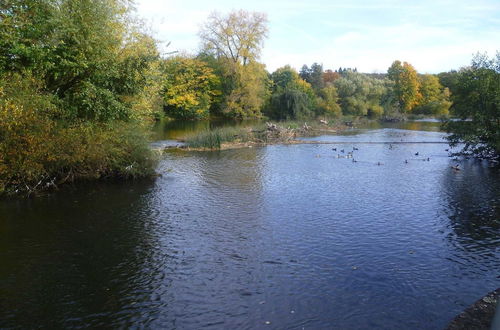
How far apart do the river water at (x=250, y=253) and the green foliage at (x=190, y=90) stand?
40.1 metres

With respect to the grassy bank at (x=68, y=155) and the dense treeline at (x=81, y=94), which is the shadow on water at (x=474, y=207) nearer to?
the dense treeline at (x=81, y=94)

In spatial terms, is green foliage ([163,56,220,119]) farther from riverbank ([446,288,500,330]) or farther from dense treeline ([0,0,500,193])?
riverbank ([446,288,500,330])

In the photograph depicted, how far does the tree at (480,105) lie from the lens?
2658 centimetres

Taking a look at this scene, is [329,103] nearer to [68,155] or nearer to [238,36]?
[238,36]

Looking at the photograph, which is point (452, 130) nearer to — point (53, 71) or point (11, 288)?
point (53, 71)

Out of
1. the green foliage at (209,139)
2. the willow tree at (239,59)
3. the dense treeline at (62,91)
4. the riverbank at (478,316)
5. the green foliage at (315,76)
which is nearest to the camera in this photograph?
the riverbank at (478,316)

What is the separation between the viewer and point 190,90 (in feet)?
201

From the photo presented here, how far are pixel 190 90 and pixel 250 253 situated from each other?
5250cm

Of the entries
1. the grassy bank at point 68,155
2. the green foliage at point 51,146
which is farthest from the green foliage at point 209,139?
the grassy bank at point 68,155

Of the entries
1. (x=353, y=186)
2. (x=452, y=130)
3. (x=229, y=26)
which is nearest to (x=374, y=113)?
(x=229, y=26)

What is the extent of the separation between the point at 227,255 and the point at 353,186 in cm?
1046

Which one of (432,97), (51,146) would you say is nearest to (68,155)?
A: (51,146)

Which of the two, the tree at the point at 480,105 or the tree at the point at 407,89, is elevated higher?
the tree at the point at 407,89

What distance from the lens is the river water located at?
849cm
